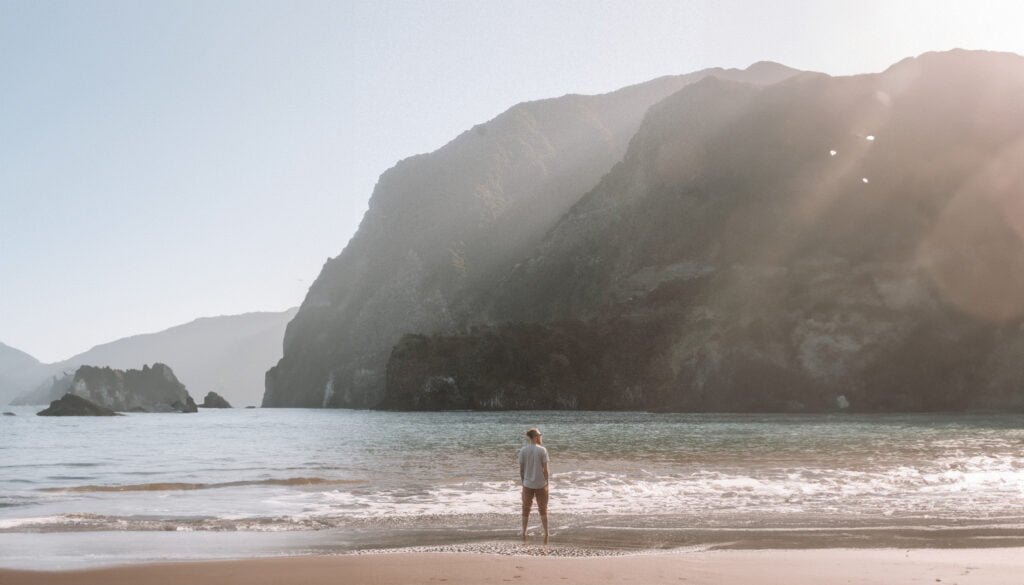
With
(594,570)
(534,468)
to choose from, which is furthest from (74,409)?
(594,570)

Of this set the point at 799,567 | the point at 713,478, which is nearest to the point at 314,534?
the point at 799,567

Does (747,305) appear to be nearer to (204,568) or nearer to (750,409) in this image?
(750,409)

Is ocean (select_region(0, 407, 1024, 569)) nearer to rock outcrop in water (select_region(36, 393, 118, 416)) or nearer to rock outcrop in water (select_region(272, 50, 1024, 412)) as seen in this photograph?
rock outcrop in water (select_region(272, 50, 1024, 412))

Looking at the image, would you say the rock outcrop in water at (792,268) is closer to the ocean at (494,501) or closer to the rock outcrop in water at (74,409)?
the rock outcrop in water at (74,409)

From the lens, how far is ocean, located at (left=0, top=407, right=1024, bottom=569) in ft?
61.4

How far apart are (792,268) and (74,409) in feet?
455

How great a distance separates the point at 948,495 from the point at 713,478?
7.99 metres

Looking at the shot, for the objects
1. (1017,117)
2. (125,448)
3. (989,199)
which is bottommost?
(125,448)

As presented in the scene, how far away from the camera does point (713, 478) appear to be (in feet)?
103

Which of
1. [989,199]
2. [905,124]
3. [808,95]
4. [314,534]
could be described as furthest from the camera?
[808,95]

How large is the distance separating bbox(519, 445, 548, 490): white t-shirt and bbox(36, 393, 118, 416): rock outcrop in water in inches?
6819

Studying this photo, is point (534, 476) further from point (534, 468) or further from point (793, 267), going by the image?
point (793, 267)

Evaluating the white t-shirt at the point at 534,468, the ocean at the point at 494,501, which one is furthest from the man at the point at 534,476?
the ocean at the point at 494,501

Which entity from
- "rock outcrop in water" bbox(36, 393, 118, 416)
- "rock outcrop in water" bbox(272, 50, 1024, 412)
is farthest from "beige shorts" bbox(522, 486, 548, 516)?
"rock outcrop in water" bbox(36, 393, 118, 416)
